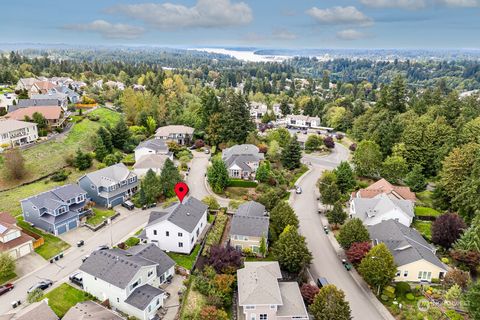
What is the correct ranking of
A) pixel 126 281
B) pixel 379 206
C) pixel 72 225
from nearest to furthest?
1. pixel 126 281
2. pixel 72 225
3. pixel 379 206

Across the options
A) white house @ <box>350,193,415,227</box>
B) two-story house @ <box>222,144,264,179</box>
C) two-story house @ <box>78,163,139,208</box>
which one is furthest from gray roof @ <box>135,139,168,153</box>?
white house @ <box>350,193,415,227</box>

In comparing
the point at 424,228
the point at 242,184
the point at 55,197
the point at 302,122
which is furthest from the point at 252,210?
the point at 302,122

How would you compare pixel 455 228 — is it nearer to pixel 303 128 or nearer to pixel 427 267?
pixel 427 267

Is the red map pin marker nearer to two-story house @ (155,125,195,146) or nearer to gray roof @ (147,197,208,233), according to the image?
gray roof @ (147,197,208,233)

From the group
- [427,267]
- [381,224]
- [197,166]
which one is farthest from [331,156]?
[427,267]

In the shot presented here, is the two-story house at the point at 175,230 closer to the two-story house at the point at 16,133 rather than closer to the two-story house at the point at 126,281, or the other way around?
the two-story house at the point at 126,281

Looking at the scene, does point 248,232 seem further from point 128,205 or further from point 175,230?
point 128,205

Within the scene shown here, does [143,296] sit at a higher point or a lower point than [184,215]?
lower

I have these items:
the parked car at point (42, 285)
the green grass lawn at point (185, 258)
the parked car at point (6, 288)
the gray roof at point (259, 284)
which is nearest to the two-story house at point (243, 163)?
the green grass lawn at point (185, 258)
